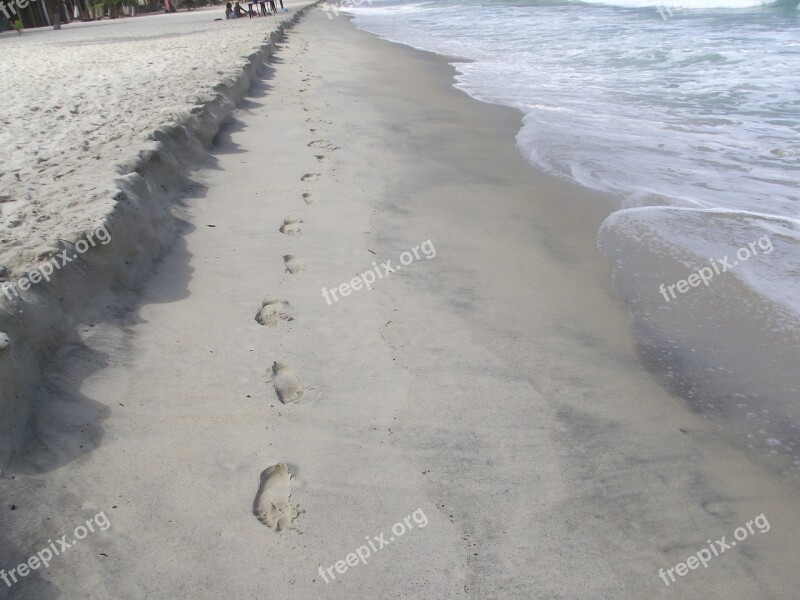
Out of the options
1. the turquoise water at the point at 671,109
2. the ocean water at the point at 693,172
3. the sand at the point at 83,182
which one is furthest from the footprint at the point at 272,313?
the turquoise water at the point at 671,109

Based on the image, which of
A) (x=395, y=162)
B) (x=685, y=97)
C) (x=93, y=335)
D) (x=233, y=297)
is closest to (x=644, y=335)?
(x=233, y=297)

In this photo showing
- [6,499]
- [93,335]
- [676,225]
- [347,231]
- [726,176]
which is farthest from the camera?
[726,176]

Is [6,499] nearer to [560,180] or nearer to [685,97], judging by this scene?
[560,180]

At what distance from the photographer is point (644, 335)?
10.4 feet

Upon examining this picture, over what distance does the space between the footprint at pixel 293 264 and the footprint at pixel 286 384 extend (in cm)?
94

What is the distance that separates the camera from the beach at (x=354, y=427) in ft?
6.05

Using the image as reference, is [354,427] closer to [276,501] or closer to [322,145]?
[276,501]

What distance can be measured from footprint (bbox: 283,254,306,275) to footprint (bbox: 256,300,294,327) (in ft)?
1.21

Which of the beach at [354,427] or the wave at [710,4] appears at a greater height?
the wave at [710,4]

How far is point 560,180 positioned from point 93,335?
4.09 m

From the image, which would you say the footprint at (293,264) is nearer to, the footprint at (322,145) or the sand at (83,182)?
the sand at (83,182)

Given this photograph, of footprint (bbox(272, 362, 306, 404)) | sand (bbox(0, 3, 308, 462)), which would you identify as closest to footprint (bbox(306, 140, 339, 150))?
sand (bbox(0, 3, 308, 462))

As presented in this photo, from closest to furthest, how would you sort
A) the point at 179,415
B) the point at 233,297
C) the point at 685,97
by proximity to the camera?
the point at 179,415, the point at 233,297, the point at 685,97

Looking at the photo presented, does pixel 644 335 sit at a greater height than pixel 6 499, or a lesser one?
lesser
